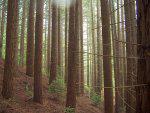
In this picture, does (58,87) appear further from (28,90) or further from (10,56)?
(10,56)

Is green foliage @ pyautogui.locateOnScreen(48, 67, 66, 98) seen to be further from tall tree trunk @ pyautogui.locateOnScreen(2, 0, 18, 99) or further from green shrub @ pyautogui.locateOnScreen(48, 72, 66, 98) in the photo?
tall tree trunk @ pyautogui.locateOnScreen(2, 0, 18, 99)

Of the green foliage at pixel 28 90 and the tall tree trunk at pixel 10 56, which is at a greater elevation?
the tall tree trunk at pixel 10 56

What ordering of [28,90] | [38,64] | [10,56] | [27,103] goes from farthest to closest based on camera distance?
[28,90], [38,64], [27,103], [10,56]

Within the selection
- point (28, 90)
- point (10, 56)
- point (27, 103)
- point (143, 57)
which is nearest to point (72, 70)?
point (27, 103)

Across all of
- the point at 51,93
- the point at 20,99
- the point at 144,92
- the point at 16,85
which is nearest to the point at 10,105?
the point at 20,99

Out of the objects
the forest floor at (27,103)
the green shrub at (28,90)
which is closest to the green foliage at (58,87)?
the forest floor at (27,103)

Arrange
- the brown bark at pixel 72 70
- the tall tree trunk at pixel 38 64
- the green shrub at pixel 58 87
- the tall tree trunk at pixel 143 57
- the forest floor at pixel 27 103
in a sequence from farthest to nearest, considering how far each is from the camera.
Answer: the green shrub at pixel 58 87 < the tall tree trunk at pixel 38 64 < the brown bark at pixel 72 70 < the forest floor at pixel 27 103 < the tall tree trunk at pixel 143 57

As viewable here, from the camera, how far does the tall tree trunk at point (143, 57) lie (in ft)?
9.07

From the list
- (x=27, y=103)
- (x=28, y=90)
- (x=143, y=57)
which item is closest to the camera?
(x=143, y=57)

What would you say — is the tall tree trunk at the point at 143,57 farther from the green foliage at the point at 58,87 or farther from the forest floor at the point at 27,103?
the green foliage at the point at 58,87

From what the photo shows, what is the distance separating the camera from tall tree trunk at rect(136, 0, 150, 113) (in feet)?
9.07

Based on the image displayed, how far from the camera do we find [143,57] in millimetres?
2830

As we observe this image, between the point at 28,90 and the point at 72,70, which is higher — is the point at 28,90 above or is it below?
below

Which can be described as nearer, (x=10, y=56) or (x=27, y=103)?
(x=10, y=56)
